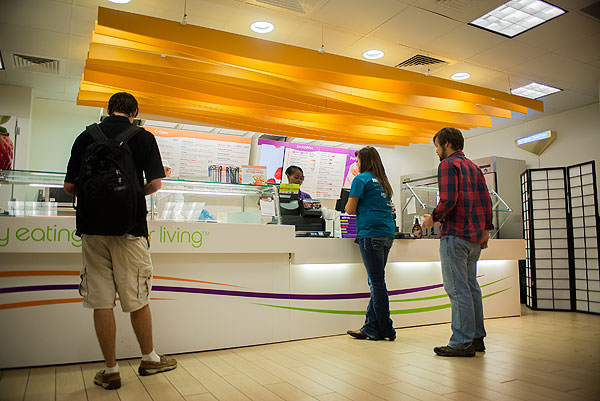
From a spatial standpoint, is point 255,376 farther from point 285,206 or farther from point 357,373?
point 285,206

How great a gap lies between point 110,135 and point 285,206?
1906mm

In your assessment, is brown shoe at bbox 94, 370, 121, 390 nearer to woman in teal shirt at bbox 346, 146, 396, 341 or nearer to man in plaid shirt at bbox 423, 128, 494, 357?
woman in teal shirt at bbox 346, 146, 396, 341

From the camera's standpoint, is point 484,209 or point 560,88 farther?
point 560,88

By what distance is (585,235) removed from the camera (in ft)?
19.9

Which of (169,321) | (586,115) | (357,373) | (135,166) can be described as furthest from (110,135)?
(586,115)

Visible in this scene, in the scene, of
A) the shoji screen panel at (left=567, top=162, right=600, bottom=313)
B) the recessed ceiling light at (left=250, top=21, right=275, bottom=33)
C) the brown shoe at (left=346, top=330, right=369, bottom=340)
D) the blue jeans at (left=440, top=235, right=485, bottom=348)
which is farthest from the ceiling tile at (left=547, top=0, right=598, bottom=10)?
the brown shoe at (left=346, top=330, right=369, bottom=340)

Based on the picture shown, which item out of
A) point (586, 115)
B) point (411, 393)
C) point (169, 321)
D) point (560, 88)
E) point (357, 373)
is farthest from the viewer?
point (586, 115)

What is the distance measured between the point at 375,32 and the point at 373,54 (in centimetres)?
55

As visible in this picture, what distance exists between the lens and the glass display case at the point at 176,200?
2.95 metres

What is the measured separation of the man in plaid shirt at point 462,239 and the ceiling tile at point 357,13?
1629 mm

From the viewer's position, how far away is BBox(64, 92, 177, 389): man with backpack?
2332mm

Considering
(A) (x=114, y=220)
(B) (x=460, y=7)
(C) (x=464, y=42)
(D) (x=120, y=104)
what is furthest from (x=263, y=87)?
(A) (x=114, y=220)

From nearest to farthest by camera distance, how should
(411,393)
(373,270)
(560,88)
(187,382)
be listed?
(411,393), (187,382), (373,270), (560,88)

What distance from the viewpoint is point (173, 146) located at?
669 centimetres
